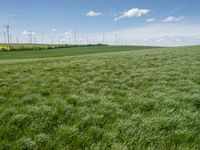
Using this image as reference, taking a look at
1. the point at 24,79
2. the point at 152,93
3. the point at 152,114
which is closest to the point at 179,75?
the point at 152,93

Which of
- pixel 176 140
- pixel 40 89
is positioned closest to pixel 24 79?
pixel 40 89

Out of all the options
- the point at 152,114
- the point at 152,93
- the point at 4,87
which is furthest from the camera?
the point at 4,87

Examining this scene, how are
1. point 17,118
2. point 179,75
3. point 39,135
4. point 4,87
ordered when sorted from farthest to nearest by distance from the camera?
point 179,75
point 4,87
point 17,118
point 39,135

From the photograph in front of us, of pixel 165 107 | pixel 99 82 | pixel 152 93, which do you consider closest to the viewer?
pixel 165 107

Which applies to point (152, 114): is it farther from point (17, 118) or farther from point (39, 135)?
point (17, 118)

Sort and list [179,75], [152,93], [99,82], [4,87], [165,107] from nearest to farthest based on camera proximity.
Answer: [165,107]
[152,93]
[4,87]
[99,82]
[179,75]

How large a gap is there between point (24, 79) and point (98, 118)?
4.45m

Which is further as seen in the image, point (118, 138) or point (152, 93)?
point (152, 93)

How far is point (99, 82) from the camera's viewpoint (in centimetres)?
697

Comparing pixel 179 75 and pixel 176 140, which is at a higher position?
pixel 179 75

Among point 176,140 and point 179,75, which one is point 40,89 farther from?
point 179,75

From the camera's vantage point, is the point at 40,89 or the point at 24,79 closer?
the point at 40,89

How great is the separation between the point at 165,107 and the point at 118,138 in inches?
74.2

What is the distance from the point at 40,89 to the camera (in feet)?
19.2
